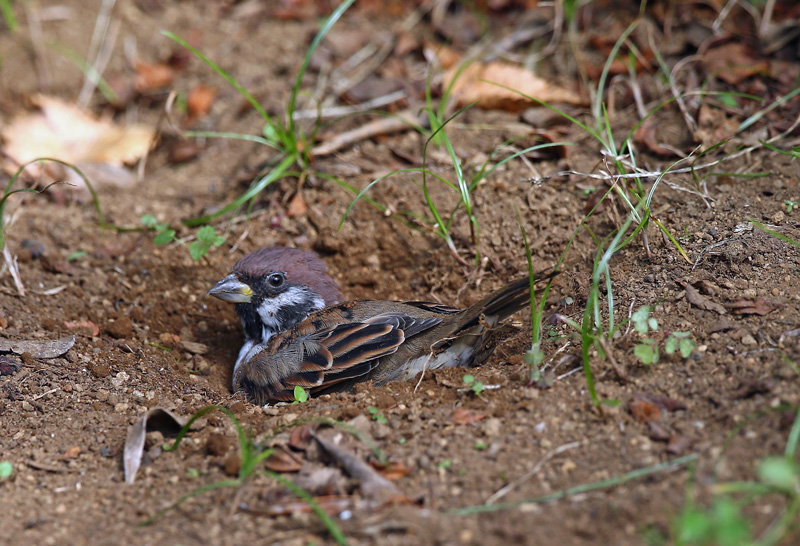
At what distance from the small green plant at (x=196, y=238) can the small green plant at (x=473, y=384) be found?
2.28 m

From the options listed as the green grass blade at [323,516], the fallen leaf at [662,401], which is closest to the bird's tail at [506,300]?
the fallen leaf at [662,401]

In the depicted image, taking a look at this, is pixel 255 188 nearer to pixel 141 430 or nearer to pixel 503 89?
pixel 503 89

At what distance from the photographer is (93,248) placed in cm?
496

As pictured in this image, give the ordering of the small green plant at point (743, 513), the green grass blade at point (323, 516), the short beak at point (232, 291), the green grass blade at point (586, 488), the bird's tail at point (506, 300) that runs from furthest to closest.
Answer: the short beak at point (232, 291) → the bird's tail at point (506, 300) → the green grass blade at point (586, 488) → the green grass blade at point (323, 516) → the small green plant at point (743, 513)

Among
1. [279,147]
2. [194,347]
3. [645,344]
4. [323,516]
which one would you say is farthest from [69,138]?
[645,344]

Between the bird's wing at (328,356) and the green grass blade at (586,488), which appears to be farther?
the bird's wing at (328,356)

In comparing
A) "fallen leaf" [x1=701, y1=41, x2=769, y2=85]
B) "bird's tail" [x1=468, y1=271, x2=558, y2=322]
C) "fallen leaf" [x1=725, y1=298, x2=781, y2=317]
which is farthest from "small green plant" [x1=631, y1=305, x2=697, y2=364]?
"fallen leaf" [x1=701, y1=41, x2=769, y2=85]

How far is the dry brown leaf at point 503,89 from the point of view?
5.29 m

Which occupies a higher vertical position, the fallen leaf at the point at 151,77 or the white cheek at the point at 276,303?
the fallen leaf at the point at 151,77

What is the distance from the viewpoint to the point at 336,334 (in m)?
4.04

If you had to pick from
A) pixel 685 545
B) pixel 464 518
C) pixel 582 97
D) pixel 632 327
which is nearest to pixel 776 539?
pixel 685 545

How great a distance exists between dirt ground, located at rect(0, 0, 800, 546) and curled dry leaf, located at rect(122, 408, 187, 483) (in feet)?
0.17

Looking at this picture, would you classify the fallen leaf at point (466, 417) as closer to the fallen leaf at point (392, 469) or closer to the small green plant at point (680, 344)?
the fallen leaf at point (392, 469)

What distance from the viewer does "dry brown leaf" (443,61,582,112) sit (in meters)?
5.29
